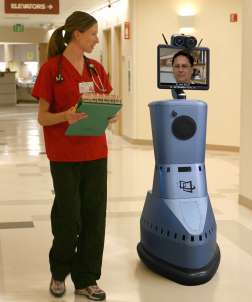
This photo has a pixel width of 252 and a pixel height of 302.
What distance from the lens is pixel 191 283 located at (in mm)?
3676

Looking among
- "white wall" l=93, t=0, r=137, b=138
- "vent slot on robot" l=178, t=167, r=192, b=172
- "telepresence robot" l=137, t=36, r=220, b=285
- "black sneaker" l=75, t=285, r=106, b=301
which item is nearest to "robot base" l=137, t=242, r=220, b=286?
"telepresence robot" l=137, t=36, r=220, b=285

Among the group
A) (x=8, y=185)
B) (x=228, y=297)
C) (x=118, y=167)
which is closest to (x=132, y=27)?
(x=118, y=167)

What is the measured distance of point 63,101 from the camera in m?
3.24

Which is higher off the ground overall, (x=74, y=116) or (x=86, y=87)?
(x=86, y=87)

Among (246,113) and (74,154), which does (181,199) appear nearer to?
(74,154)

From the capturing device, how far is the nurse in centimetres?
322

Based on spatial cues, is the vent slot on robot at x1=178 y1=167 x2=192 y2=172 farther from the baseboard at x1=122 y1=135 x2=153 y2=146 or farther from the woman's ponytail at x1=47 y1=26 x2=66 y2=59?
the baseboard at x1=122 y1=135 x2=153 y2=146

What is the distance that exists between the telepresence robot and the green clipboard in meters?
0.67

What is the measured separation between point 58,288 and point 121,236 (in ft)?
4.37

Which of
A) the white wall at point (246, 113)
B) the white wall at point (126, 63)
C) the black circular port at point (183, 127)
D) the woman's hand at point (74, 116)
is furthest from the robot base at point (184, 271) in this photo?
the white wall at point (126, 63)

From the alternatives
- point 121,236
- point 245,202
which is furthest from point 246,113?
point 121,236

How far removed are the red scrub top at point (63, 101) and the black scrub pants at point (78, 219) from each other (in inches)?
2.4

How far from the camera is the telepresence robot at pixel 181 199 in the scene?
12.1ft

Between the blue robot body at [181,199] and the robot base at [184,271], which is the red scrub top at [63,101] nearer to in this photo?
the blue robot body at [181,199]
